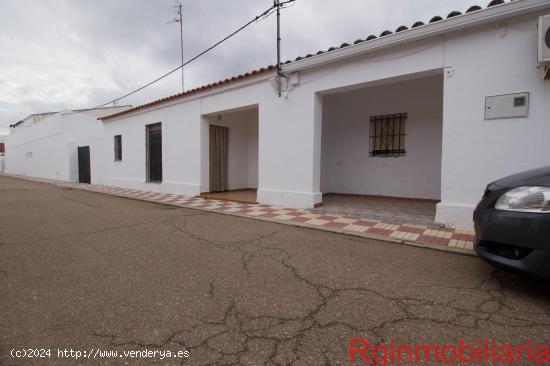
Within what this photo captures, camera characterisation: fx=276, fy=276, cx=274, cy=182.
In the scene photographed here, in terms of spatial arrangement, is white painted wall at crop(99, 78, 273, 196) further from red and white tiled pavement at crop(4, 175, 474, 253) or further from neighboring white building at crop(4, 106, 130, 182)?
neighboring white building at crop(4, 106, 130, 182)

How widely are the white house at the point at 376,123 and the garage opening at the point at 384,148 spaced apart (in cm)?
3

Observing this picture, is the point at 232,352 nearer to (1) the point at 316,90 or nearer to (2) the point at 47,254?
(2) the point at 47,254

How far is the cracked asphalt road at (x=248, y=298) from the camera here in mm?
1681

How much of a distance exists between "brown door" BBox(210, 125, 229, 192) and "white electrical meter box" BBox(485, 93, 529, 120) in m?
6.87

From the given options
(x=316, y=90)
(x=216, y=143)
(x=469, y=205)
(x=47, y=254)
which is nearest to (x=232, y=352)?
(x=47, y=254)

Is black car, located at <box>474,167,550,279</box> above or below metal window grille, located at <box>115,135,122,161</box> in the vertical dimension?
below

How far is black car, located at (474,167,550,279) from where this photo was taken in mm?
2025

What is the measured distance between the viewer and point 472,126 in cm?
423

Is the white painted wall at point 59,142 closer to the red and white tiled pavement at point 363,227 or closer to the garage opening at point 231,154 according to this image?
the garage opening at point 231,154

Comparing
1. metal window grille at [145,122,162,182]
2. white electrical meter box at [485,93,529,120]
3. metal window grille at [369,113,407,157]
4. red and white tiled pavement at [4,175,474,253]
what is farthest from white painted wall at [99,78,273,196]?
white electrical meter box at [485,93,529,120]

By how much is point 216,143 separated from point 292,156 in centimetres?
355

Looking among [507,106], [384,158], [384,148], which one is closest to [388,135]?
[384,148]

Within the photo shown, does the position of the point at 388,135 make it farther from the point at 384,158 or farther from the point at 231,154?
the point at 231,154

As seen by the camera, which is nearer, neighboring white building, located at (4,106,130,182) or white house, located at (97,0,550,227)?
white house, located at (97,0,550,227)
